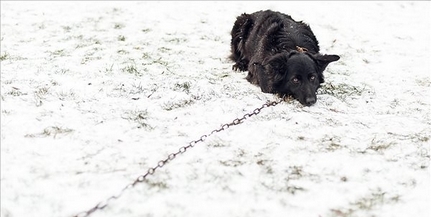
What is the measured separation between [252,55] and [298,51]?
1.19m

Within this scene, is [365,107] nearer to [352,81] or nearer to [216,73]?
[352,81]

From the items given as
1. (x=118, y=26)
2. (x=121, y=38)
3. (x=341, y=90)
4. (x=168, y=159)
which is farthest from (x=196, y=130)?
(x=118, y=26)

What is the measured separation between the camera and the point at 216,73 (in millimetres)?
6758

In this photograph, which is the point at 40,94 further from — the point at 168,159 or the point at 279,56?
the point at 279,56

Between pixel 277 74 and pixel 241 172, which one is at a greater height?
pixel 277 74

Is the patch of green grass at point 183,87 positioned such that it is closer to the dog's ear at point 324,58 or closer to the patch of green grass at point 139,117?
the patch of green grass at point 139,117

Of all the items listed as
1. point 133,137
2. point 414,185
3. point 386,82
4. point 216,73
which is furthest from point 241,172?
point 386,82

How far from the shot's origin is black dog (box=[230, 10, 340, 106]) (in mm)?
5602

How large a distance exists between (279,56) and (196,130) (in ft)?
5.56

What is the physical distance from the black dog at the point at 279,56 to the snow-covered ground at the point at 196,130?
0.74 feet

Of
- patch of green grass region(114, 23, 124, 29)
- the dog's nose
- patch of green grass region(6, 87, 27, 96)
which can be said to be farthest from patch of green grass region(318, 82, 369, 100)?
patch of green grass region(114, 23, 124, 29)

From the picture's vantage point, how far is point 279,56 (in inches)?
222

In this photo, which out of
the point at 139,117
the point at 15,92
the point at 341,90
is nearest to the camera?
the point at 139,117

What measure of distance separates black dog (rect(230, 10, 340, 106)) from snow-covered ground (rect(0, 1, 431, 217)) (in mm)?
226
